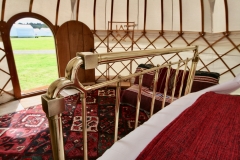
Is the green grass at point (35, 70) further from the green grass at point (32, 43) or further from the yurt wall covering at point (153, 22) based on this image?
the yurt wall covering at point (153, 22)

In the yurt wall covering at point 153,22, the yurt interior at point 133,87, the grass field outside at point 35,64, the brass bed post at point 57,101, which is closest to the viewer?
the brass bed post at point 57,101

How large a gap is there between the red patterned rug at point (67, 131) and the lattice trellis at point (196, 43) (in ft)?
3.44

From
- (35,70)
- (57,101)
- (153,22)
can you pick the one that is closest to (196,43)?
(153,22)

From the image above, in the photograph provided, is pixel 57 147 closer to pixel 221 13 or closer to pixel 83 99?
pixel 83 99

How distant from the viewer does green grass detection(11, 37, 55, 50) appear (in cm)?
938

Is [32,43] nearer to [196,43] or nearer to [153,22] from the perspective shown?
[153,22]

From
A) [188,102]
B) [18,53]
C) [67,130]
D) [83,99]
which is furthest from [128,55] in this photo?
[18,53]

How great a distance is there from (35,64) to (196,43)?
6.75 metres

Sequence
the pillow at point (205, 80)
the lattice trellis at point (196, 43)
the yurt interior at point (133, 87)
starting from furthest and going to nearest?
the lattice trellis at point (196, 43), the pillow at point (205, 80), the yurt interior at point (133, 87)

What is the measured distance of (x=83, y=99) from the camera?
457 millimetres

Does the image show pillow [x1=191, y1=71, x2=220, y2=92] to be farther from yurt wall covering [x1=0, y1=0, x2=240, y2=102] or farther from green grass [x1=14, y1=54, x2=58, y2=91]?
green grass [x1=14, y1=54, x2=58, y2=91]

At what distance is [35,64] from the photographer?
711 centimetres

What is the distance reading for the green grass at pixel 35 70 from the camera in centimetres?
488

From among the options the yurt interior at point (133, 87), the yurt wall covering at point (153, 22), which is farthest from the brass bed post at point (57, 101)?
the yurt wall covering at point (153, 22)
